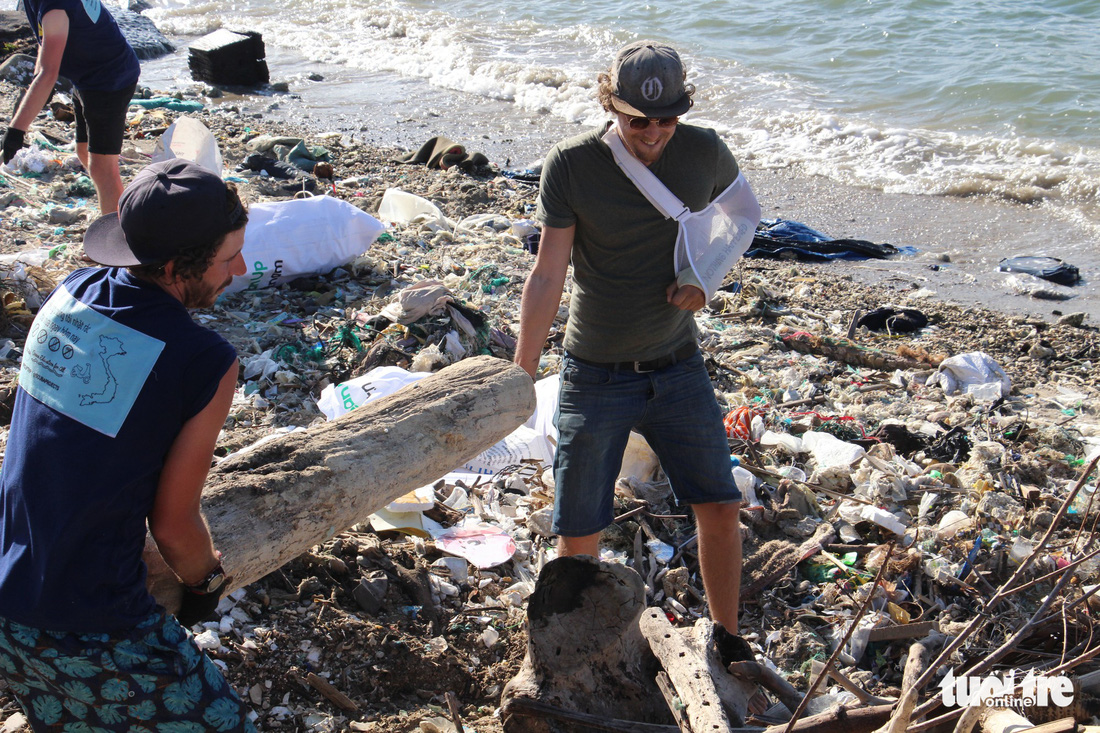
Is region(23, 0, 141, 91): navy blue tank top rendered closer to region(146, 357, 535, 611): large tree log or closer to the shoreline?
region(146, 357, 535, 611): large tree log

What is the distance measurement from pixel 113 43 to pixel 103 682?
15.9 feet

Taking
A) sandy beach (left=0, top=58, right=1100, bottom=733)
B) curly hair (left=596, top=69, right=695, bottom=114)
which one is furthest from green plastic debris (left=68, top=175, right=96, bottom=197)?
curly hair (left=596, top=69, right=695, bottom=114)

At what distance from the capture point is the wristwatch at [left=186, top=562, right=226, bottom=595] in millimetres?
1946

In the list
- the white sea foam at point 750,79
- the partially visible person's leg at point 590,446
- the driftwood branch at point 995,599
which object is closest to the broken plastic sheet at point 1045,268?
the white sea foam at point 750,79

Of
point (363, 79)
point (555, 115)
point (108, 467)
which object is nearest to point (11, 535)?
point (108, 467)

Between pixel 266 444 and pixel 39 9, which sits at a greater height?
pixel 39 9

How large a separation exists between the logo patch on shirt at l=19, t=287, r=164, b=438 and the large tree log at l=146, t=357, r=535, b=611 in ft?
1.71

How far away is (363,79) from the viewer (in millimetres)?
14781

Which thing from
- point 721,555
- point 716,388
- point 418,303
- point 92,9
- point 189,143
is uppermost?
point 92,9

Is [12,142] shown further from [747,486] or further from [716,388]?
[747,486]

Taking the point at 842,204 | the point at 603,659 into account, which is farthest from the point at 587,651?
the point at 842,204

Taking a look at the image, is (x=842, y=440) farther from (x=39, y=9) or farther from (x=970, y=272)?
(x=39, y=9)

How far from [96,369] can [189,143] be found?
5184 millimetres

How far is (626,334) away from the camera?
282 cm
